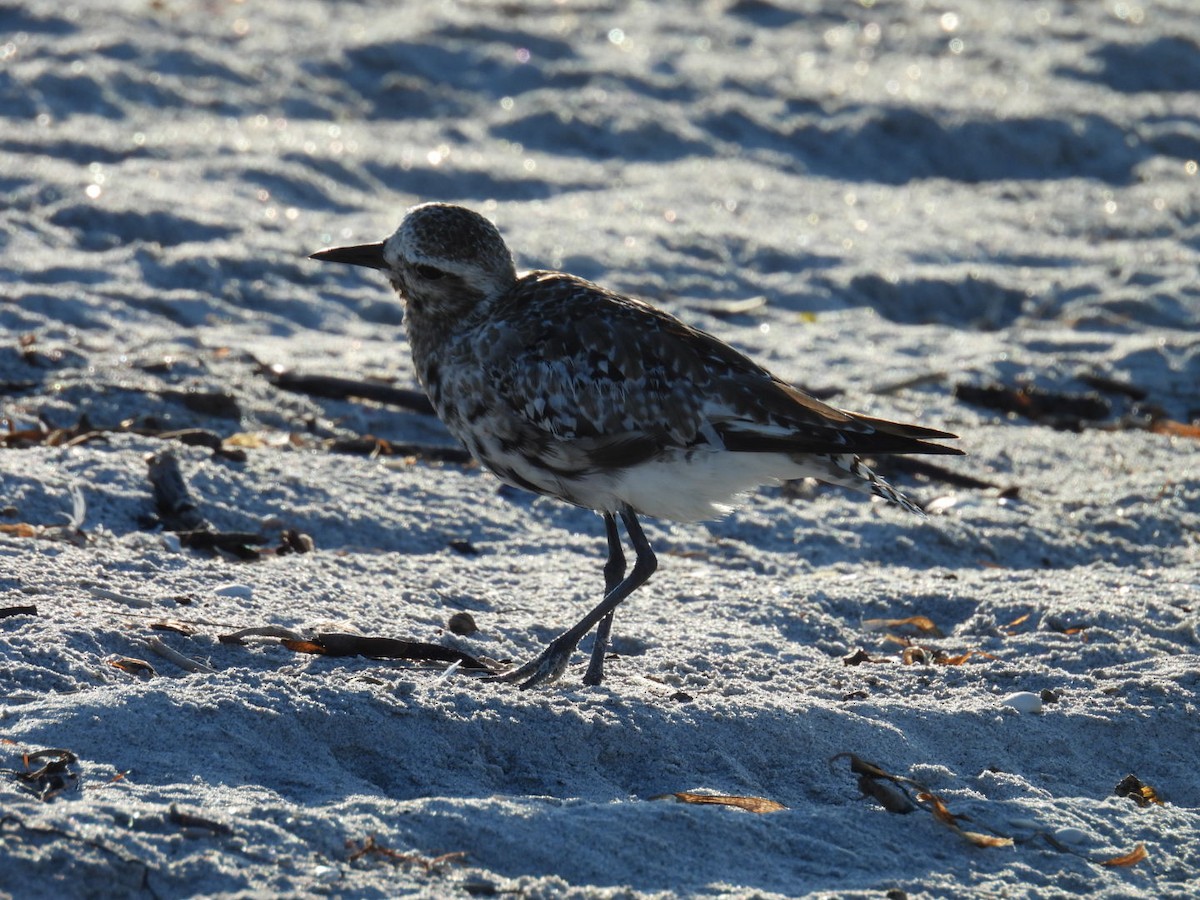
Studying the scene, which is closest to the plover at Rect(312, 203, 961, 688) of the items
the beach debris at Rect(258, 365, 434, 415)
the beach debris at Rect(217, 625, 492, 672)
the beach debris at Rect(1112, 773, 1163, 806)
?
the beach debris at Rect(217, 625, 492, 672)

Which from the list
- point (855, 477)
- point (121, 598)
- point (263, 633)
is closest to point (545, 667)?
point (263, 633)

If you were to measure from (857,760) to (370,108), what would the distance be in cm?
794

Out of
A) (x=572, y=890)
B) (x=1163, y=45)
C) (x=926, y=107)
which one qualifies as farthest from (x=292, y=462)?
(x=1163, y=45)

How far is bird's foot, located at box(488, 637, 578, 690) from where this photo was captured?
453 centimetres

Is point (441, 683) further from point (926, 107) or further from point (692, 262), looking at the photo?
point (926, 107)

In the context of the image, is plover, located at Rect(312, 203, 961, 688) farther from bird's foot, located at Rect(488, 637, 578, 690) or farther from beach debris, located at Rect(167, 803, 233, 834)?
beach debris, located at Rect(167, 803, 233, 834)

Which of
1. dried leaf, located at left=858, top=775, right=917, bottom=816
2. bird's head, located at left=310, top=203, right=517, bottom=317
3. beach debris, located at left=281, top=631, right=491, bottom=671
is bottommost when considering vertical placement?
dried leaf, located at left=858, top=775, right=917, bottom=816

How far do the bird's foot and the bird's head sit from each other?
3.80 feet

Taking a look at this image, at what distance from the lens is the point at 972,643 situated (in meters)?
5.18

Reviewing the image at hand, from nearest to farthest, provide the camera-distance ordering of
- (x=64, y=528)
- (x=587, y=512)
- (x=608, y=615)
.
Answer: (x=608, y=615)
(x=64, y=528)
(x=587, y=512)

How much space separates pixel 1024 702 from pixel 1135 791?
472 mm

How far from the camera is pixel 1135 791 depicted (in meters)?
4.18

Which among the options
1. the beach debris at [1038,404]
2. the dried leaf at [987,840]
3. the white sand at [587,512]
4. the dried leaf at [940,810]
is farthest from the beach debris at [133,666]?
the beach debris at [1038,404]

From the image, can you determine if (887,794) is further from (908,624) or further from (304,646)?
(304,646)
